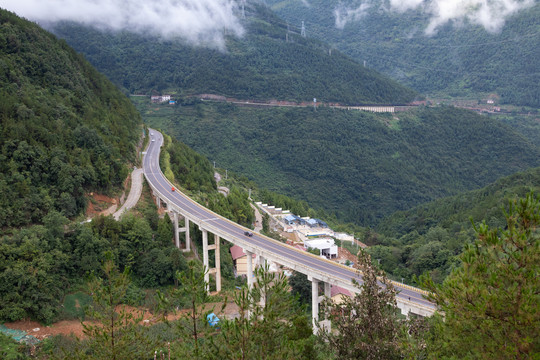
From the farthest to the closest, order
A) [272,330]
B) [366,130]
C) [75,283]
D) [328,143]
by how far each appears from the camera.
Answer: [366,130] < [328,143] < [75,283] < [272,330]

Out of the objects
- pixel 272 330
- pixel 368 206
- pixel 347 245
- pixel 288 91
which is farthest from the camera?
pixel 288 91

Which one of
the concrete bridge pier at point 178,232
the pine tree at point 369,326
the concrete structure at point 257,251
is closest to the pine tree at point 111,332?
the pine tree at point 369,326

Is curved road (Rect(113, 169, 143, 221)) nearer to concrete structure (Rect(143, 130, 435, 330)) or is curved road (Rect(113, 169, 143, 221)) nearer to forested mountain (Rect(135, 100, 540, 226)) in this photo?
concrete structure (Rect(143, 130, 435, 330))

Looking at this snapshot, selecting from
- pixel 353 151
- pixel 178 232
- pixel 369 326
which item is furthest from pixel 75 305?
pixel 353 151

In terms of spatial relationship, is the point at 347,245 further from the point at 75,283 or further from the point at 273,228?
the point at 75,283

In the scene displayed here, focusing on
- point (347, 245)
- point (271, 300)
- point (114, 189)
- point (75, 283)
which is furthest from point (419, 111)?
point (271, 300)

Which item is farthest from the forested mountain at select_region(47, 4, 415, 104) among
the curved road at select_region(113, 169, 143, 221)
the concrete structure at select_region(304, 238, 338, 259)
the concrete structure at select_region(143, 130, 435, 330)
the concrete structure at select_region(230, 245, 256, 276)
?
the concrete structure at select_region(230, 245, 256, 276)
